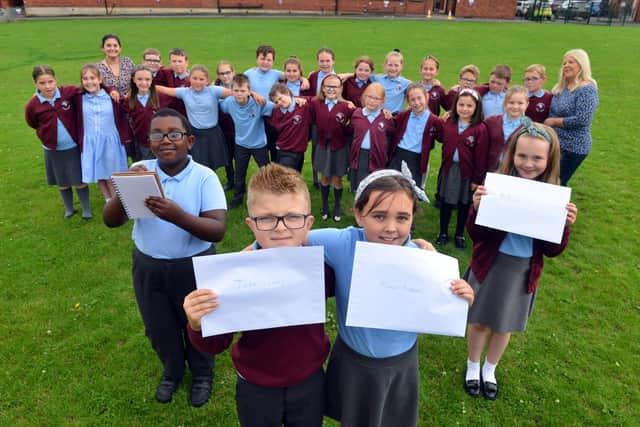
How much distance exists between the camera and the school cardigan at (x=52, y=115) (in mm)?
5480

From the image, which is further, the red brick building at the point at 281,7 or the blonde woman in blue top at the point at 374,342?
the red brick building at the point at 281,7

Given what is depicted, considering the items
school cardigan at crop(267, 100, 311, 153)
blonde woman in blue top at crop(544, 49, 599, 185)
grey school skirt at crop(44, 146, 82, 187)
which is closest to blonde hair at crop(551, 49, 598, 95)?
blonde woman in blue top at crop(544, 49, 599, 185)

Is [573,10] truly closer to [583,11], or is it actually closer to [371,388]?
[583,11]

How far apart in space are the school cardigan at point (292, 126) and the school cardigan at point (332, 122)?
0.51 feet

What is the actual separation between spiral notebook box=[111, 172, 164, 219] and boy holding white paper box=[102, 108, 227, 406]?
50mm

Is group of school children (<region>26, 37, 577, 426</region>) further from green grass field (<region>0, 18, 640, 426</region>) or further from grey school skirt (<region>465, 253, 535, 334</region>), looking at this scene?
green grass field (<region>0, 18, 640, 426</region>)

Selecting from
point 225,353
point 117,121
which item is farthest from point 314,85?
point 225,353

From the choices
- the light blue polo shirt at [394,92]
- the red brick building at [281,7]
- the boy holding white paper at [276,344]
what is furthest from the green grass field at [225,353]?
the red brick building at [281,7]

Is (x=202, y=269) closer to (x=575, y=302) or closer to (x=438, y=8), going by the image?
(x=575, y=302)

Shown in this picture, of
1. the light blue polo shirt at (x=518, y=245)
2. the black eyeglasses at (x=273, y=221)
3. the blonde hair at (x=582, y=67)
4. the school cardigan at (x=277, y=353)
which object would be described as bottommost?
the school cardigan at (x=277, y=353)

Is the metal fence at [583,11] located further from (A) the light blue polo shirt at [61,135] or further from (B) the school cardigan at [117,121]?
(A) the light blue polo shirt at [61,135]

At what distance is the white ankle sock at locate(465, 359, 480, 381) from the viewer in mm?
3584

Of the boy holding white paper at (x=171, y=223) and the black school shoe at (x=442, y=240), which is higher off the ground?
the boy holding white paper at (x=171, y=223)

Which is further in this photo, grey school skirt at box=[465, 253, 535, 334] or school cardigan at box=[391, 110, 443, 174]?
school cardigan at box=[391, 110, 443, 174]
